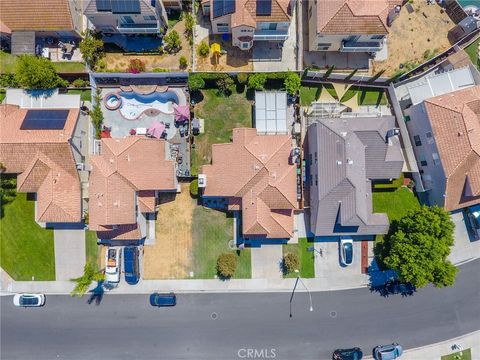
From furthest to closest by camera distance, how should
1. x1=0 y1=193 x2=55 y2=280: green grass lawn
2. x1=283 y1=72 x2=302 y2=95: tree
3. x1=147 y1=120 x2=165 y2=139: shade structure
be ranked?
x1=0 y1=193 x2=55 y2=280: green grass lawn → x1=147 y1=120 x2=165 y2=139: shade structure → x1=283 y1=72 x2=302 y2=95: tree

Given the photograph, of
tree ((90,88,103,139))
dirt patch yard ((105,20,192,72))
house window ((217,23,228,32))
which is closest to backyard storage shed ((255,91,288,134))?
house window ((217,23,228,32))

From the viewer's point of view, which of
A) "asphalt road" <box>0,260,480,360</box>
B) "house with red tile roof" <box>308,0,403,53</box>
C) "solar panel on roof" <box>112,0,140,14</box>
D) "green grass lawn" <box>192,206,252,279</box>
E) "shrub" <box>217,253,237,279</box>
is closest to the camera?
"solar panel on roof" <box>112,0,140,14</box>

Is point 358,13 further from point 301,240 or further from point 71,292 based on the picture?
point 71,292

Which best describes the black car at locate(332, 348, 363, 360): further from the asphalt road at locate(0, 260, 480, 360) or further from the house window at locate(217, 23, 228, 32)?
the house window at locate(217, 23, 228, 32)

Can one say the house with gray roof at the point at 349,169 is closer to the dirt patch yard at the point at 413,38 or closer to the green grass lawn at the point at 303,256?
the green grass lawn at the point at 303,256

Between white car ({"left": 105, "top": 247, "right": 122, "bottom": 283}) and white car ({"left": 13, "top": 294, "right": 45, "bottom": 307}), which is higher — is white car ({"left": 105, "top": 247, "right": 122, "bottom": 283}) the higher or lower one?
the higher one

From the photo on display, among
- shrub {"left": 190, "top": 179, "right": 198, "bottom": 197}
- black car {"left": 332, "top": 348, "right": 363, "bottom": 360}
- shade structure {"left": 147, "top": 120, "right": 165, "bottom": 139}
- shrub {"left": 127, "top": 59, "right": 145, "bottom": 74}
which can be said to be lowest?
black car {"left": 332, "top": 348, "right": 363, "bottom": 360}

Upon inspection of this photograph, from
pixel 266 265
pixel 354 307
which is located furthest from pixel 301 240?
pixel 354 307
